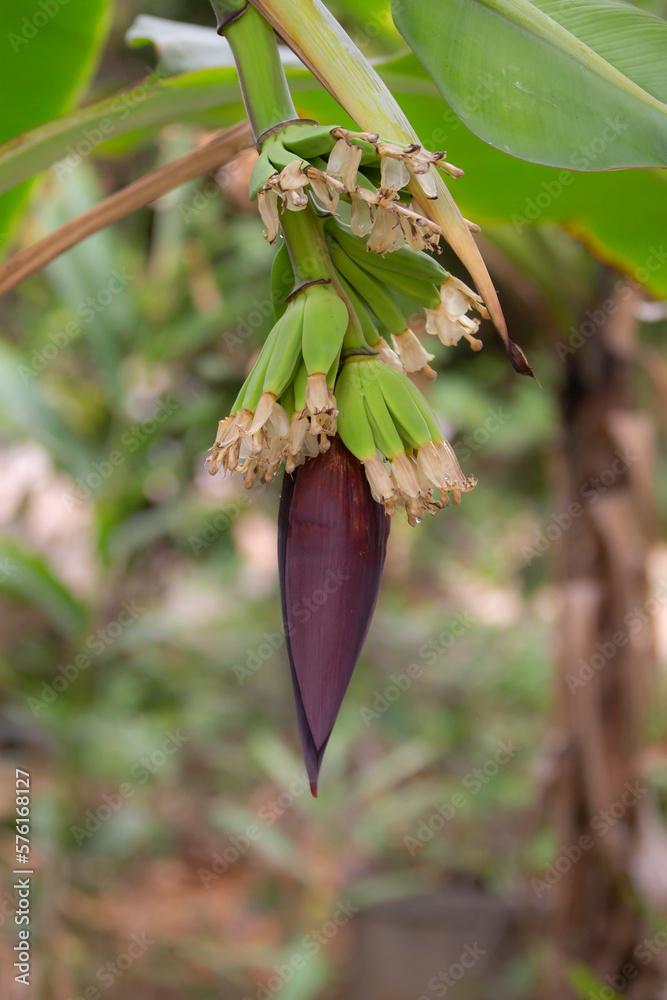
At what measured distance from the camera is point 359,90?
9.4 inches

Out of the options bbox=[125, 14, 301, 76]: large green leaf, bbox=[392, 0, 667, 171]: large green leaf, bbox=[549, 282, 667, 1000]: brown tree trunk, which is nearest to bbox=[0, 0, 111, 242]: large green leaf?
bbox=[125, 14, 301, 76]: large green leaf

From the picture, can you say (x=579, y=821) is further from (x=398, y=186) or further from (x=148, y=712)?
(x=148, y=712)

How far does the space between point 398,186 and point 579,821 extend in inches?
40.0

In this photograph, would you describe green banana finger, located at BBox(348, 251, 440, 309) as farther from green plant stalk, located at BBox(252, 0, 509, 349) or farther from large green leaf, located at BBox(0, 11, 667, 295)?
large green leaf, located at BBox(0, 11, 667, 295)

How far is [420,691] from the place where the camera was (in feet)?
7.89

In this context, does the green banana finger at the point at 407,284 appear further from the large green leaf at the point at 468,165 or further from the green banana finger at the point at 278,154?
the large green leaf at the point at 468,165

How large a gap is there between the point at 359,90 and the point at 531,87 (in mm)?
105

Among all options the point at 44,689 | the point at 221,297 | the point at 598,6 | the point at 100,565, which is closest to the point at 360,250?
the point at 598,6

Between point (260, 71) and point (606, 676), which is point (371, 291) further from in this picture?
point (606, 676)

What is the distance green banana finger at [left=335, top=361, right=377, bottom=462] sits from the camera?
27 cm

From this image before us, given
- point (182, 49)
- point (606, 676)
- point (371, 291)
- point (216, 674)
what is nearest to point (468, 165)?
point (182, 49)

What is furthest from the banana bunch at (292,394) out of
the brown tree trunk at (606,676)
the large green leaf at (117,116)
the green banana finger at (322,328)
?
the brown tree trunk at (606,676)

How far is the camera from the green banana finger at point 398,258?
0.28 meters

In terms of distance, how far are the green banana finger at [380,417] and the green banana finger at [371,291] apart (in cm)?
5
